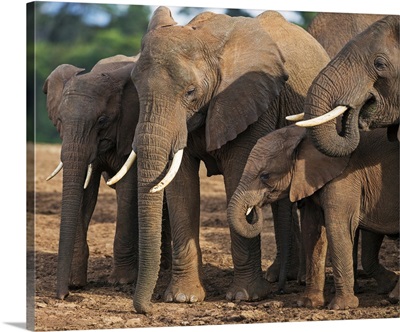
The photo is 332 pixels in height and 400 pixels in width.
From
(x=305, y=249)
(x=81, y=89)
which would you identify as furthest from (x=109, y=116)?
(x=305, y=249)

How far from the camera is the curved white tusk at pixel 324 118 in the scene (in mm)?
7902

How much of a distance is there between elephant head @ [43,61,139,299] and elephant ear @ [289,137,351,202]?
1.40m

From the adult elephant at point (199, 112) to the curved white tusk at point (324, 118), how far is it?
728mm

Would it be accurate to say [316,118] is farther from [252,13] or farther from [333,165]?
[252,13]

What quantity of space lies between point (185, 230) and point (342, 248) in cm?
112

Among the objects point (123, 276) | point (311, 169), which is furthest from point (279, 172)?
point (123, 276)

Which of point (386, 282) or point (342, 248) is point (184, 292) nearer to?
point (342, 248)

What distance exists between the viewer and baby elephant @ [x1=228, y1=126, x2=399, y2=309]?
8.27 metres

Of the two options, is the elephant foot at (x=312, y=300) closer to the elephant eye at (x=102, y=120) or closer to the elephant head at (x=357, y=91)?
the elephant head at (x=357, y=91)

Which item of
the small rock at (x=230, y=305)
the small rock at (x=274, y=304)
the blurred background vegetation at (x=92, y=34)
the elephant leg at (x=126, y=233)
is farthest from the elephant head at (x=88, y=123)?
the blurred background vegetation at (x=92, y=34)

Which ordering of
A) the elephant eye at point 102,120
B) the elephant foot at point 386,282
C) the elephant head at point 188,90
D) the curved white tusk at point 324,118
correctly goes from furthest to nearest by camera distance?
the elephant eye at point 102,120 < the elephant foot at point 386,282 < the elephant head at point 188,90 < the curved white tusk at point 324,118

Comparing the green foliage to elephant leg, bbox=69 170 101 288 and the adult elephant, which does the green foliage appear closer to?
elephant leg, bbox=69 170 101 288

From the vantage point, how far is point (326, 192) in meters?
8.33

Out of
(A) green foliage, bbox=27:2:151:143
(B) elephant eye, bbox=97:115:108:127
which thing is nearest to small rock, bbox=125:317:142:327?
(B) elephant eye, bbox=97:115:108:127
